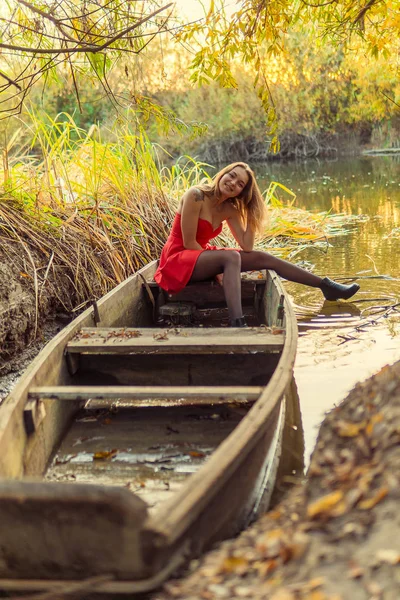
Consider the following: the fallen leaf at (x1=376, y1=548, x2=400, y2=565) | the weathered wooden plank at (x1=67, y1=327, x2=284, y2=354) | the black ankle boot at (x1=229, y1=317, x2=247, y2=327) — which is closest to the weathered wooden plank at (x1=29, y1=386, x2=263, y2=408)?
the weathered wooden plank at (x1=67, y1=327, x2=284, y2=354)

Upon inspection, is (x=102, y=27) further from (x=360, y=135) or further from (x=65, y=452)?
(x=360, y=135)

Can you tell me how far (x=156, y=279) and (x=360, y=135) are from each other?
2739 centimetres

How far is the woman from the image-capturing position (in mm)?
4309

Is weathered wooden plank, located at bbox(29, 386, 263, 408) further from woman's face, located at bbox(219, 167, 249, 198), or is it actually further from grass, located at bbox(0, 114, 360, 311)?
woman's face, located at bbox(219, 167, 249, 198)

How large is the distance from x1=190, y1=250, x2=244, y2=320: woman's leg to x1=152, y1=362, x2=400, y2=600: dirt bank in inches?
65.8

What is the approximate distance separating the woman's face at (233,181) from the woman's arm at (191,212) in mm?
170

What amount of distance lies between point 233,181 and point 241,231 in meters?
0.51

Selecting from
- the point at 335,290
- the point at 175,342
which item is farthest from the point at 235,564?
the point at 335,290

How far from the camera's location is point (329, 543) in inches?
73.3

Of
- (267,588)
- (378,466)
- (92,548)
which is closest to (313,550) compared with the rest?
(267,588)

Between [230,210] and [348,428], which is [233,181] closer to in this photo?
[230,210]

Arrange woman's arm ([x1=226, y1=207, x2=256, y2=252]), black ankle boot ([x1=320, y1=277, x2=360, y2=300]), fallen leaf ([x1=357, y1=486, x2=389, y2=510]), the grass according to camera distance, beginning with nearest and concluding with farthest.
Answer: fallen leaf ([x1=357, y1=486, x2=389, y2=510]) → the grass → woman's arm ([x1=226, y1=207, x2=256, y2=252]) → black ankle boot ([x1=320, y1=277, x2=360, y2=300])

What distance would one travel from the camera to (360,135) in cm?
2973

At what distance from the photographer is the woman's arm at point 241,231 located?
4.71 m
